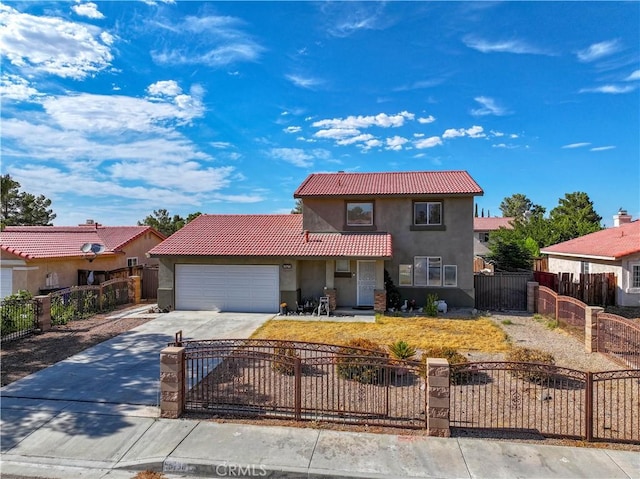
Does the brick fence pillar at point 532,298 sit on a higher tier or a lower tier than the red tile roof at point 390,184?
lower

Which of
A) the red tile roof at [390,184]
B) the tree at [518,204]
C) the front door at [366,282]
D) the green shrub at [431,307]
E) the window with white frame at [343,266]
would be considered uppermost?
the tree at [518,204]

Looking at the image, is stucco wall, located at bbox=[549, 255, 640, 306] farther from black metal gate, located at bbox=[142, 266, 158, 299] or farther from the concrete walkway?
black metal gate, located at bbox=[142, 266, 158, 299]

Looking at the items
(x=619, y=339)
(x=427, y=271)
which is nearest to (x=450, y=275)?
(x=427, y=271)

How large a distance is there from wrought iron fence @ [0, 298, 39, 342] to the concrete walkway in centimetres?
528

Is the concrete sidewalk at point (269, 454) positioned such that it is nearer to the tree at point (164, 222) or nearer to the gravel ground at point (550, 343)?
the gravel ground at point (550, 343)

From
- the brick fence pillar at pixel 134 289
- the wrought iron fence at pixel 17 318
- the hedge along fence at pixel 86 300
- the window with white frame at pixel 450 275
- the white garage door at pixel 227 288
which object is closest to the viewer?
the wrought iron fence at pixel 17 318

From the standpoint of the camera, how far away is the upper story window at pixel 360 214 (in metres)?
18.5

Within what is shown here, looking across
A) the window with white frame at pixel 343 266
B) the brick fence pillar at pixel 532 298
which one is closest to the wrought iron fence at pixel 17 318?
the window with white frame at pixel 343 266

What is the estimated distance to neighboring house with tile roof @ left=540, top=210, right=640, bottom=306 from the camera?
17.9 metres

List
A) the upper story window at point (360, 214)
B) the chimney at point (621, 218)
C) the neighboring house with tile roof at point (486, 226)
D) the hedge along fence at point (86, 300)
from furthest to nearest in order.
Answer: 1. the neighboring house with tile roof at point (486, 226)
2. the chimney at point (621, 218)
3. the upper story window at point (360, 214)
4. the hedge along fence at point (86, 300)

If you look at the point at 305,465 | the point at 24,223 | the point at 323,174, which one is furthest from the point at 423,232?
the point at 24,223

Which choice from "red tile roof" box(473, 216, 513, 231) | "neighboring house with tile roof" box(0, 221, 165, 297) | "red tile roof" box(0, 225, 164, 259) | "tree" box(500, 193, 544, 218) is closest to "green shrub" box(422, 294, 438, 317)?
"neighboring house with tile roof" box(0, 221, 165, 297)

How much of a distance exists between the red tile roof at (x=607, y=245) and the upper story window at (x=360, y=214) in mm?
11540

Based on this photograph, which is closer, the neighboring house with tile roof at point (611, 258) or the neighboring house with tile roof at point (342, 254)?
the neighboring house with tile roof at point (342, 254)
